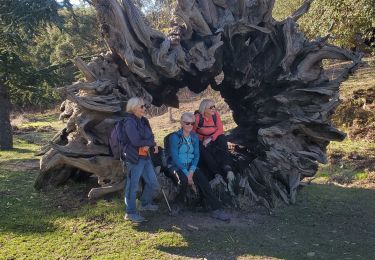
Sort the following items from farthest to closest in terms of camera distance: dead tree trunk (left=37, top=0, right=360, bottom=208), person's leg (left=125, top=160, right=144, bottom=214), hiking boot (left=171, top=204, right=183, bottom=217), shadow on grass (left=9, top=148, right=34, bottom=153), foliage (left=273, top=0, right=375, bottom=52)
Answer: shadow on grass (left=9, top=148, right=34, bottom=153), foliage (left=273, top=0, right=375, bottom=52), dead tree trunk (left=37, top=0, right=360, bottom=208), hiking boot (left=171, top=204, right=183, bottom=217), person's leg (left=125, top=160, right=144, bottom=214)

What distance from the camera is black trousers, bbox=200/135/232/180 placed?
7090mm

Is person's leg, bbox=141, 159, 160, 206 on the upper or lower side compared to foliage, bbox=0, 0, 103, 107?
lower

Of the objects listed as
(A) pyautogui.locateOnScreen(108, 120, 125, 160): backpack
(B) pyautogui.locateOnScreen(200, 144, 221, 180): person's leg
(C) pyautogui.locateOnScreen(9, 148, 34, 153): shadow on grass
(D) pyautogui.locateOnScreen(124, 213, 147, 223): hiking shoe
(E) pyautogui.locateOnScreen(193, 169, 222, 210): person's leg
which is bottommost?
(C) pyautogui.locateOnScreen(9, 148, 34, 153): shadow on grass

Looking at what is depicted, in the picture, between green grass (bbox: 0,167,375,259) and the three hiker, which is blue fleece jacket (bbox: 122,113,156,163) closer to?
the three hiker

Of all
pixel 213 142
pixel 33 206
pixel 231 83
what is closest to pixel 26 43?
pixel 33 206

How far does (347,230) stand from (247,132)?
2.65 metres

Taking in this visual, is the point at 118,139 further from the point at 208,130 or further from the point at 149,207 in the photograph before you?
the point at 208,130

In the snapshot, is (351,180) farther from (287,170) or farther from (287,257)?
(287,257)

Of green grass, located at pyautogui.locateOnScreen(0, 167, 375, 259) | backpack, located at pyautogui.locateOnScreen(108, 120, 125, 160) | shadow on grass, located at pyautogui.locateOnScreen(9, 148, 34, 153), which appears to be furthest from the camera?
shadow on grass, located at pyautogui.locateOnScreen(9, 148, 34, 153)

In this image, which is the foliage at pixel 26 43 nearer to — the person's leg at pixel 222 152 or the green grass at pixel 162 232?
the green grass at pixel 162 232

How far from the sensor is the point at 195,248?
549cm

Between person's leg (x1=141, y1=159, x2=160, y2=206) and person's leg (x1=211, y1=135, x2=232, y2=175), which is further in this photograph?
person's leg (x1=211, y1=135, x2=232, y2=175)

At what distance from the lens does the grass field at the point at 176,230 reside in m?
5.45

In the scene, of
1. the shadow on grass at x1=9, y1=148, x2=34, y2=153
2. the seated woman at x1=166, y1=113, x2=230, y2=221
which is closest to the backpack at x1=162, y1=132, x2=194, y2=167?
the seated woman at x1=166, y1=113, x2=230, y2=221
